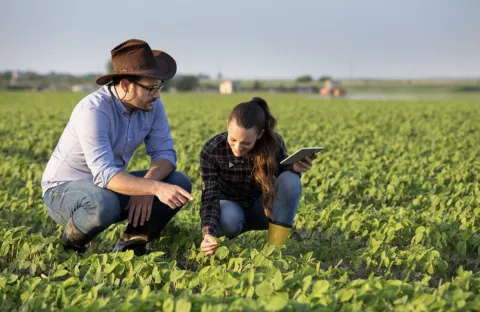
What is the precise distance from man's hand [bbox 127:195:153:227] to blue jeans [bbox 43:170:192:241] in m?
0.08

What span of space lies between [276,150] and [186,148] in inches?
274

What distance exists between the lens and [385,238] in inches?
186

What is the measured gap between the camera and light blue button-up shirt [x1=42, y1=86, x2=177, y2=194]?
12.5 feet

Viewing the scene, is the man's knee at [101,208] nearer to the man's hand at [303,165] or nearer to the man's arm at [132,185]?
the man's arm at [132,185]

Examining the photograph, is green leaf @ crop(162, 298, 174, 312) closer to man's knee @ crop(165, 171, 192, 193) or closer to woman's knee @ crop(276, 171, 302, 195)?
woman's knee @ crop(276, 171, 302, 195)

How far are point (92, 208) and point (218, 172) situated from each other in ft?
2.97

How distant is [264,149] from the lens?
3945 millimetres

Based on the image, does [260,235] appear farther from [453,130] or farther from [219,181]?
[453,130]

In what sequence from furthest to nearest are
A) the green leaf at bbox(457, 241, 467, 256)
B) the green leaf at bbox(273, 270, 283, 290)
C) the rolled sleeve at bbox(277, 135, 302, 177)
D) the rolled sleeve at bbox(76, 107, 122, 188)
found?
the green leaf at bbox(457, 241, 467, 256) → the rolled sleeve at bbox(277, 135, 302, 177) → the rolled sleeve at bbox(76, 107, 122, 188) → the green leaf at bbox(273, 270, 283, 290)

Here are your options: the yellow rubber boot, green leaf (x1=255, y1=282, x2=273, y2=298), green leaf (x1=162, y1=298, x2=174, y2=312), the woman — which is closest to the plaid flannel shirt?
the woman

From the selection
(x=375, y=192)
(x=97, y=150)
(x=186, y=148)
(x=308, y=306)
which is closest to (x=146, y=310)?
(x=308, y=306)

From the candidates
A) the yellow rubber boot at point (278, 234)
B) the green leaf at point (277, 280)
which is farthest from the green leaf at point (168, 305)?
the yellow rubber boot at point (278, 234)

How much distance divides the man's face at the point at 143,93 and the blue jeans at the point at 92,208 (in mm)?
612

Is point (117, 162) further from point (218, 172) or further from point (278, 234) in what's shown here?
point (278, 234)
